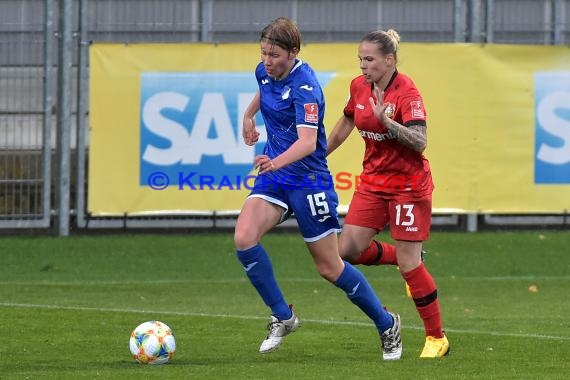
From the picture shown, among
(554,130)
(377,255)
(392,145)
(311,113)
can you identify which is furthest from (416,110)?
(554,130)

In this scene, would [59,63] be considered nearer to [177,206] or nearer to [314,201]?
A: [177,206]

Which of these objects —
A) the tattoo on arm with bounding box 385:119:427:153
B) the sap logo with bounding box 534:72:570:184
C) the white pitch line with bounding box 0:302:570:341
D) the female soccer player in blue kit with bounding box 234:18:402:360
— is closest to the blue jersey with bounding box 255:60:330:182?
the female soccer player in blue kit with bounding box 234:18:402:360

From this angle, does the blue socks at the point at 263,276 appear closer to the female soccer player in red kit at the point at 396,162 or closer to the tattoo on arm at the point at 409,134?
the female soccer player in red kit at the point at 396,162

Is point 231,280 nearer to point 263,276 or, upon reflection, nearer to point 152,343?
point 263,276

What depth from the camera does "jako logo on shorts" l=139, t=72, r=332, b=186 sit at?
1630 cm

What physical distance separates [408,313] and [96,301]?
8.61 ft

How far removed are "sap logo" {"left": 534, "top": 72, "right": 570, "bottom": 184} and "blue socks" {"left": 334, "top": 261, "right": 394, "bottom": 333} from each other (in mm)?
8112

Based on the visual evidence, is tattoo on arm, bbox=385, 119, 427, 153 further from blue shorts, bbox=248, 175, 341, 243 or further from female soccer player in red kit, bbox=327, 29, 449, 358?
blue shorts, bbox=248, 175, 341, 243

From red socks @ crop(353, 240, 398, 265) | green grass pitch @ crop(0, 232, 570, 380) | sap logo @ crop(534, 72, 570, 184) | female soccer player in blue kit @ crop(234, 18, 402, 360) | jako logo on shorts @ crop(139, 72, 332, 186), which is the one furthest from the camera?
sap logo @ crop(534, 72, 570, 184)

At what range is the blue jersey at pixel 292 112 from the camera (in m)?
8.78

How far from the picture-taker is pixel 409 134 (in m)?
8.77

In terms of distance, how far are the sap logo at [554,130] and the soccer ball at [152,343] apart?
8846mm

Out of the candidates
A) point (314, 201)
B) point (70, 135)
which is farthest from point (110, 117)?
point (314, 201)

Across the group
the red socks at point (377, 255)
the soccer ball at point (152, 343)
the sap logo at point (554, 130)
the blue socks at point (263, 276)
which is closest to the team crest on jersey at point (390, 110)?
the blue socks at point (263, 276)
